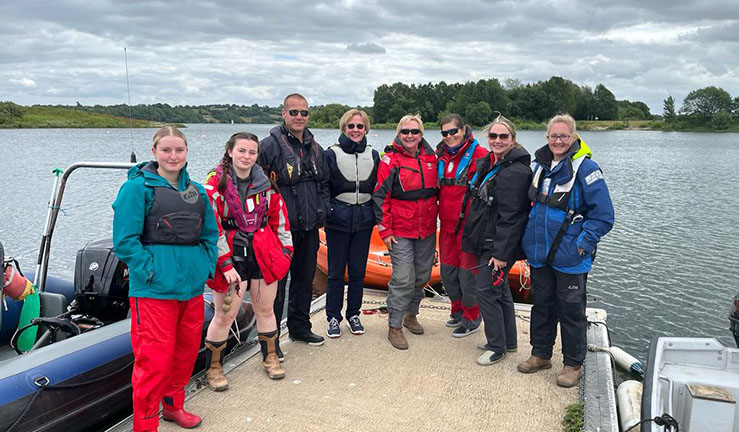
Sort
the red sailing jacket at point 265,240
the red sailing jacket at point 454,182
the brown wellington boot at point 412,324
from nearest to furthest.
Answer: the red sailing jacket at point 265,240, the red sailing jacket at point 454,182, the brown wellington boot at point 412,324

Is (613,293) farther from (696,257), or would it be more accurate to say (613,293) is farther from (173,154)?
(173,154)

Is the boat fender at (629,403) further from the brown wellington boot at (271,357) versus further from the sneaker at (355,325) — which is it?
the brown wellington boot at (271,357)

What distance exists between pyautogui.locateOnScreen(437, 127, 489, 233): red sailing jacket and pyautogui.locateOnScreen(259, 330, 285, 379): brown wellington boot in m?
1.53

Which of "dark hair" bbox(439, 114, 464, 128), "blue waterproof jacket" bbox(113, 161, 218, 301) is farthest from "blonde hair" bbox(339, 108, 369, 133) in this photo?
"blue waterproof jacket" bbox(113, 161, 218, 301)

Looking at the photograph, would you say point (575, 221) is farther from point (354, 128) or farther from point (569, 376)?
point (354, 128)

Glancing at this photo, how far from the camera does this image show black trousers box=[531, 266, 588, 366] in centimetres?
354

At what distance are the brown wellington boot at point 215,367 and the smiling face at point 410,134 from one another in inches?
74.3

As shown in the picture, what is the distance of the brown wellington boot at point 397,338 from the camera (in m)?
4.33

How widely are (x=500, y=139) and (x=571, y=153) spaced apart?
474 millimetres

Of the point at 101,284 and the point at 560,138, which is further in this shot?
the point at 101,284

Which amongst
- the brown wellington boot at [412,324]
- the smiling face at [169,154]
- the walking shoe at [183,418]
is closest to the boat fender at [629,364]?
the brown wellington boot at [412,324]

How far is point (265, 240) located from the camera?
3.51 meters

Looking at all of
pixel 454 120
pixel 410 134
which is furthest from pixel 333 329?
pixel 454 120

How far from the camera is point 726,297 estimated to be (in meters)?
8.62
